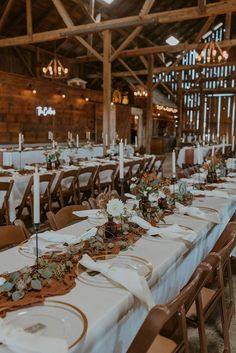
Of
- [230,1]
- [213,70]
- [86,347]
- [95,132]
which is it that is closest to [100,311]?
[86,347]

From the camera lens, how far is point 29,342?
1.15m

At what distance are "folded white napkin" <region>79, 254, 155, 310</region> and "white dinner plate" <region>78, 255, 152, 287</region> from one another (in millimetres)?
27

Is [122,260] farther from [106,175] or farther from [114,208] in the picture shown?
[106,175]

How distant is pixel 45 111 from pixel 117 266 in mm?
11764

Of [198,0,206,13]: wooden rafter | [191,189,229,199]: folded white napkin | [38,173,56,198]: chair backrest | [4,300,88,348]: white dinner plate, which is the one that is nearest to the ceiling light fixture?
[198,0,206,13]: wooden rafter

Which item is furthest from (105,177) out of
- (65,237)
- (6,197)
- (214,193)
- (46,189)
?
(65,237)

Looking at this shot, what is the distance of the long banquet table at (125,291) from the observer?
4.41 feet

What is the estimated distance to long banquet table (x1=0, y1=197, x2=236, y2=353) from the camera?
52.9 inches

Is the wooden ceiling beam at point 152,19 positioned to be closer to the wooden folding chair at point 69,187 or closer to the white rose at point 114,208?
the wooden folding chair at point 69,187

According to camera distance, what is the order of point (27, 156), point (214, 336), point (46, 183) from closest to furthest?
point (214, 336) → point (46, 183) → point (27, 156)

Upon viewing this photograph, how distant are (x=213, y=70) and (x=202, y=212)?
18.9 metres

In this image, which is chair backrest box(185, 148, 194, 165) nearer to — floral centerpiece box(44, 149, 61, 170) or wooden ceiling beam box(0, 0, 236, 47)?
wooden ceiling beam box(0, 0, 236, 47)

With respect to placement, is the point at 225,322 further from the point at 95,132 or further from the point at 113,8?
the point at 95,132

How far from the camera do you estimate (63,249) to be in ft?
6.64
